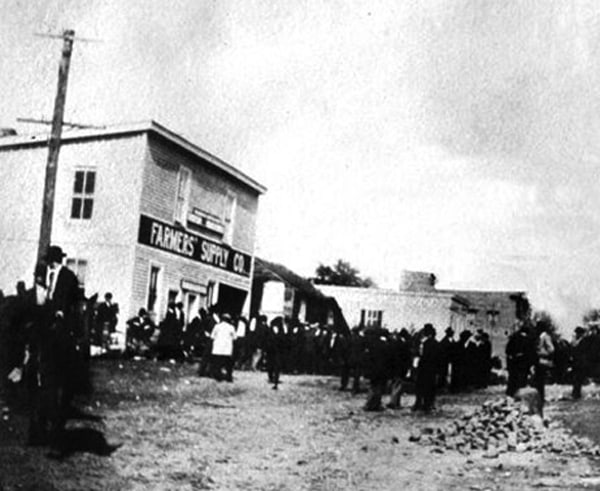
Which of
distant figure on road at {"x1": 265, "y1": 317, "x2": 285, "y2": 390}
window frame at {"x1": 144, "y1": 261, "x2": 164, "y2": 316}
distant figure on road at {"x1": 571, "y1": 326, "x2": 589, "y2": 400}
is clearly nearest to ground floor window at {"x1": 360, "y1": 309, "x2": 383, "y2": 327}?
distant figure on road at {"x1": 265, "y1": 317, "x2": 285, "y2": 390}

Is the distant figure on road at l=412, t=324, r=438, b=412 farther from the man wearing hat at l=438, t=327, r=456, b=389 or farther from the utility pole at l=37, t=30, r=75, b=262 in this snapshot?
the utility pole at l=37, t=30, r=75, b=262

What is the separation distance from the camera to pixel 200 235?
625 inches

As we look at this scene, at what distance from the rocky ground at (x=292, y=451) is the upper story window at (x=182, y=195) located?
6.30 metres

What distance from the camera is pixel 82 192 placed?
43.5ft

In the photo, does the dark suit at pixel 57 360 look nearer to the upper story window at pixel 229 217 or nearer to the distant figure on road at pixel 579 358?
the distant figure on road at pixel 579 358

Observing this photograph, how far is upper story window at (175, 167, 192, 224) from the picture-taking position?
15.1m

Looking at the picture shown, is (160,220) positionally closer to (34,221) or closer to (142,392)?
(34,221)

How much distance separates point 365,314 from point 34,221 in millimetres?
5174

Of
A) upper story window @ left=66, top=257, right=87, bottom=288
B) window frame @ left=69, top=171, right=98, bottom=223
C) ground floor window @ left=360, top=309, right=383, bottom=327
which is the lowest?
ground floor window @ left=360, top=309, right=383, bottom=327

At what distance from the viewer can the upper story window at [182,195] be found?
15055 millimetres

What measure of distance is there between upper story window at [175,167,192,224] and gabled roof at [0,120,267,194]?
0.40 m

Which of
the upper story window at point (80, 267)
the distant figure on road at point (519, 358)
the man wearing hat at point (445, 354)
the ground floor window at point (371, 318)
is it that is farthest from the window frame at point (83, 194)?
the distant figure on road at point (519, 358)

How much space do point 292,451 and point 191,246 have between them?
877 cm

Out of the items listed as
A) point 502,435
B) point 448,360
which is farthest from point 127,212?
point 502,435
